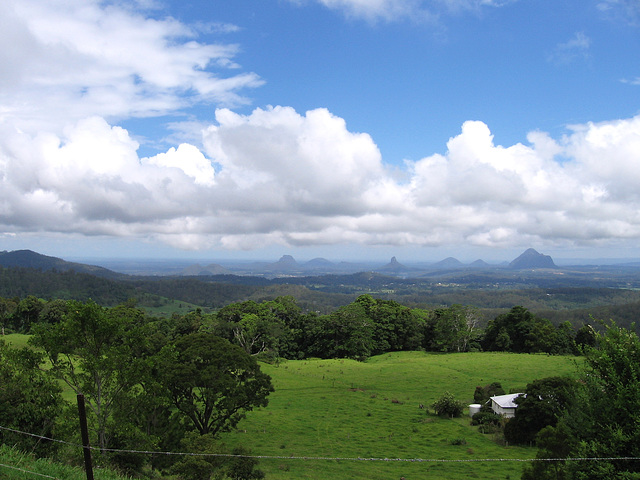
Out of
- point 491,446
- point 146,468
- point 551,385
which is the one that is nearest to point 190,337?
point 146,468

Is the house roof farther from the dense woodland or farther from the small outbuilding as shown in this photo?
the dense woodland

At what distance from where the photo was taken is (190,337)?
22.1 m

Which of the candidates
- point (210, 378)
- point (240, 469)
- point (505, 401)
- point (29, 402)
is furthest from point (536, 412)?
point (29, 402)

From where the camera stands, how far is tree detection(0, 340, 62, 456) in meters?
13.8

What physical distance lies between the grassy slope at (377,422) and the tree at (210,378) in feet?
13.4

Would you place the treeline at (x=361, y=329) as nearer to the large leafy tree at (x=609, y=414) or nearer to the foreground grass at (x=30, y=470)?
the foreground grass at (x=30, y=470)

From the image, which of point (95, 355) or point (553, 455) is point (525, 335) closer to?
point (553, 455)

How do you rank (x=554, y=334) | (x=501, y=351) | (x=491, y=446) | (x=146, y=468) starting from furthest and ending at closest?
(x=501, y=351)
(x=554, y=334)
(x=491, y=446)
(x=146, y=468)

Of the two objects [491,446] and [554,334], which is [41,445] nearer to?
[491,446]

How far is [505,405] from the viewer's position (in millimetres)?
29062

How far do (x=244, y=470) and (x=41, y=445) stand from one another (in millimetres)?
7855

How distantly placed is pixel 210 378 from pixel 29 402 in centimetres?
767

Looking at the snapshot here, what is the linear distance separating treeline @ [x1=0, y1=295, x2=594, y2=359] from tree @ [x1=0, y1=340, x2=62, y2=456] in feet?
142

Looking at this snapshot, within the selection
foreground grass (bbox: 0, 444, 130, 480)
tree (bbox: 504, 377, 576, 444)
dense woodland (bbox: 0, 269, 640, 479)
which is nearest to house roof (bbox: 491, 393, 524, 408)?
dense woodland (bbox: 0, 269, 640, 479)
